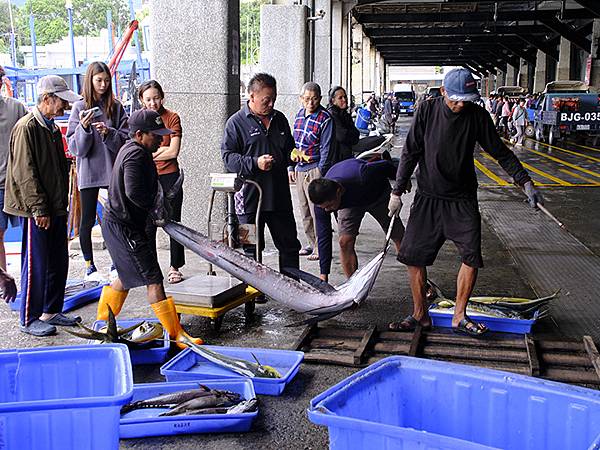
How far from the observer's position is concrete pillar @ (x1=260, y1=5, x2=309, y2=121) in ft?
56.4

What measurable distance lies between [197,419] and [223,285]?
211 centimetres

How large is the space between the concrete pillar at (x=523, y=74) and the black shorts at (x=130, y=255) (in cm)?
5461

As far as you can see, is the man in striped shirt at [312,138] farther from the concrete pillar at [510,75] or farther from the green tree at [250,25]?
the concrete pillar at [510,75]

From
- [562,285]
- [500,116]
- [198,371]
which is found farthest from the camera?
[500,116]

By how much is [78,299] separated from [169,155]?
1.67m

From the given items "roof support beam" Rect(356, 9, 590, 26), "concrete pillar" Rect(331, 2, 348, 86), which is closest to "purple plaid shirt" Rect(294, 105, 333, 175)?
"concrete pillar" Rect(331, 2, 348, 86)

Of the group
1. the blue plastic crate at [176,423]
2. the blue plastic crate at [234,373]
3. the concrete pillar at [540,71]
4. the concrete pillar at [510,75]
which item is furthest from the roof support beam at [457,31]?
the blue plastic crate at [176,423]

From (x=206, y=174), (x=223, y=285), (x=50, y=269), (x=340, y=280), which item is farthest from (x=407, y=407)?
(x=206, y=174)

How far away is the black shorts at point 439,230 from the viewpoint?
5.79 meters

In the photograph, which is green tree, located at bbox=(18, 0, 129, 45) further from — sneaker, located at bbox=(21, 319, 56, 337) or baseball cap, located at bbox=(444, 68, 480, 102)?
baseball cap, located at bbox=(444, 68, 480, 102)

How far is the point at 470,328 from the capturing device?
591 centimetres

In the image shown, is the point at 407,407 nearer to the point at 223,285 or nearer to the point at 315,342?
the point at 315,342

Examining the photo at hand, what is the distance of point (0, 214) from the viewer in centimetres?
686

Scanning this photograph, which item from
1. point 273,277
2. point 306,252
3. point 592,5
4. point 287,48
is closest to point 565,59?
point 592,5
